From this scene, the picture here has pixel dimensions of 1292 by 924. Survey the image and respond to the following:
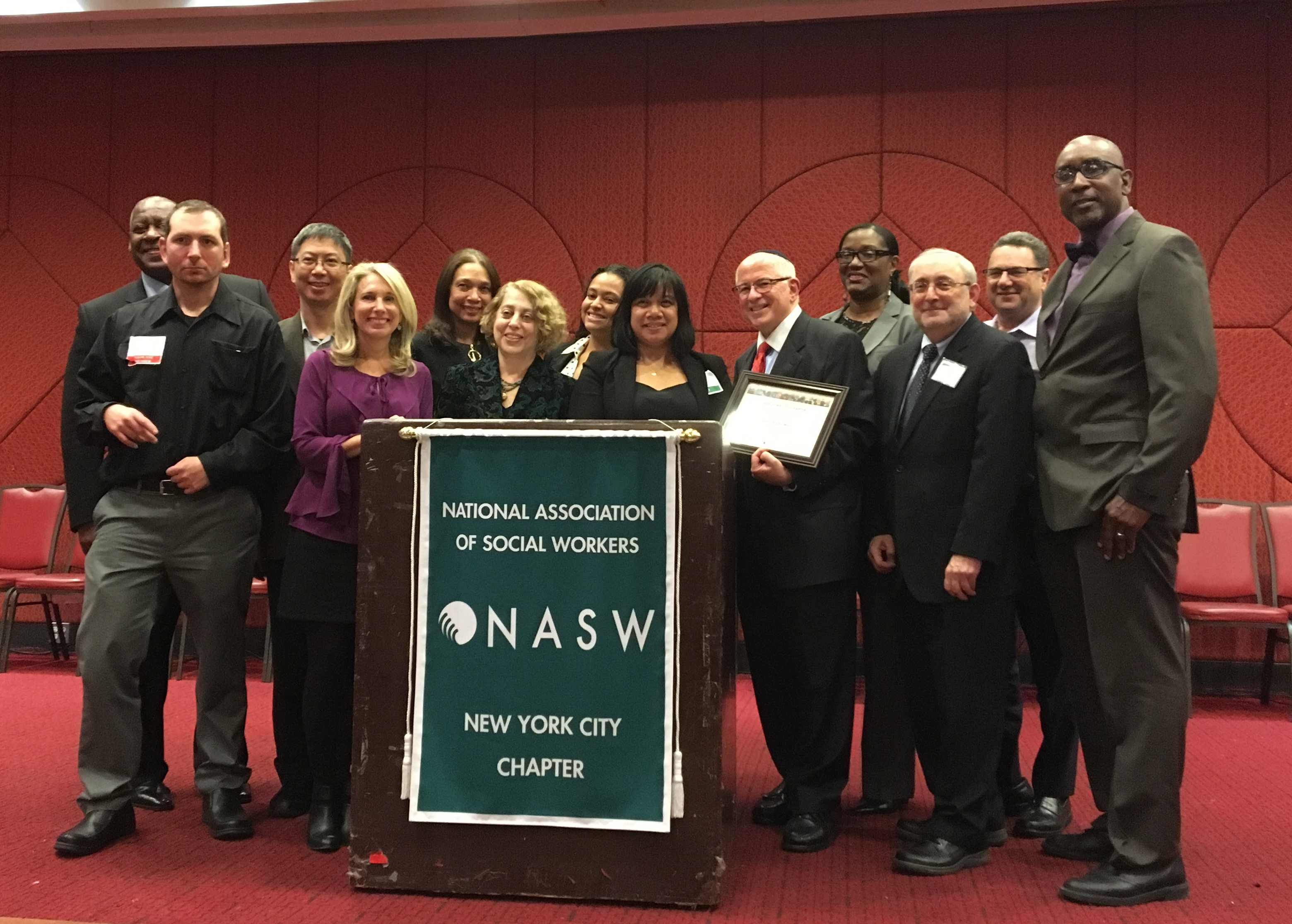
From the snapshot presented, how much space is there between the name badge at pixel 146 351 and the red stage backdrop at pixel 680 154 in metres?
3.31

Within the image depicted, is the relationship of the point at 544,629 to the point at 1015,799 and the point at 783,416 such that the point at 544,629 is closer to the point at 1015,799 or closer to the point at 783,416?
the point at 783,416

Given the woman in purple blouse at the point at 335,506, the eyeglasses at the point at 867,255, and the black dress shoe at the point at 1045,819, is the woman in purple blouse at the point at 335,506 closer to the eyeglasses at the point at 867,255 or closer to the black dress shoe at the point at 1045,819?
the eyeglasses at the point at 867,255

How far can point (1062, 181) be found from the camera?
269 cm

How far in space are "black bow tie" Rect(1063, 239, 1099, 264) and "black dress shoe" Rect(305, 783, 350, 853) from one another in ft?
7.69

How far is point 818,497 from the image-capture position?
2947mm

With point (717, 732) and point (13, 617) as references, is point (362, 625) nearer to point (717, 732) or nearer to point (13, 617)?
point (717, 732)

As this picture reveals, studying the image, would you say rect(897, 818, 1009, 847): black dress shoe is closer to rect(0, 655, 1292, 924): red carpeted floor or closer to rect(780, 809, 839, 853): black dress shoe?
rect(0, 655, 1292, 924): red carpeted floor

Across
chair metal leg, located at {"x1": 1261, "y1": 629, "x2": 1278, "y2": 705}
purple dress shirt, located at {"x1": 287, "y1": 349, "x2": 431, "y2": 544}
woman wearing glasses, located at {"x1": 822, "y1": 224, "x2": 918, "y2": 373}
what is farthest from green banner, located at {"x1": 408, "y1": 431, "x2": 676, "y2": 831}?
chair metal leg, located at {"x1": 1261, "y1": 629, "x2": 1278, "y2": 705}

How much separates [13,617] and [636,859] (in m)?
4.79

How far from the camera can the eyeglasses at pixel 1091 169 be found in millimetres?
2631

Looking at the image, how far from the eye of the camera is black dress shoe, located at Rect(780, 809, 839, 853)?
286 cm

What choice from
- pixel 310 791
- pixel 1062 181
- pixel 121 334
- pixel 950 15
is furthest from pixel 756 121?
pixel 310 791

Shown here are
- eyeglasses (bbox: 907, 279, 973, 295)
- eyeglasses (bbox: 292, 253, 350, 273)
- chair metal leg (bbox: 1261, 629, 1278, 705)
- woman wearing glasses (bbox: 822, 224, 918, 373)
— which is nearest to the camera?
eyeglasses (bbox: 907, 279, 973, 295)

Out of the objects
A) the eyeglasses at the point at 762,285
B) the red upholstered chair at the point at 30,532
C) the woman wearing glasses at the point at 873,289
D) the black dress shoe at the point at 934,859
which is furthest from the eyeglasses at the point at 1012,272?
the red upholstered chair at the point at 30,532
